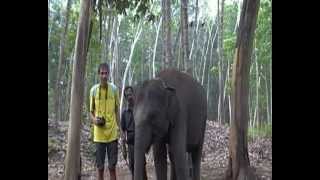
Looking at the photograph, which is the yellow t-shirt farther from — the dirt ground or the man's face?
the dirt ground

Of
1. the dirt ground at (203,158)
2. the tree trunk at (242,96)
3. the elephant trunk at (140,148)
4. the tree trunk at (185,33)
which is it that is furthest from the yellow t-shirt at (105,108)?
the tree trunk at (185,33)

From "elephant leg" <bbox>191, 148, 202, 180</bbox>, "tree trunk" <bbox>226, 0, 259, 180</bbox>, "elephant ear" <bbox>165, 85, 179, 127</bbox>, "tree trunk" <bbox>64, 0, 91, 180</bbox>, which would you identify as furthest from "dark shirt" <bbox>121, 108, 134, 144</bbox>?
"tree trunk" <bbox>226, 0, 259, 180</bbox>

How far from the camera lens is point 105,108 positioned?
6.07 m

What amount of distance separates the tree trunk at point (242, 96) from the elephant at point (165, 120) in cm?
110

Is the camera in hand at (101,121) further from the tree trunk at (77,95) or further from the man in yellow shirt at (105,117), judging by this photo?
the tree trunk at (77,95)

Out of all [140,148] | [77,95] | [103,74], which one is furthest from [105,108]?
[140,148]

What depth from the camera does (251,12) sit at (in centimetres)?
765

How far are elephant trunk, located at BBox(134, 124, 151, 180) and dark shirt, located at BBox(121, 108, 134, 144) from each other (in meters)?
0.77

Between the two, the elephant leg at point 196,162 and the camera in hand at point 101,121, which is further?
the elephant leg at point 196,162

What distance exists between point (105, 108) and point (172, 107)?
2.70 feet

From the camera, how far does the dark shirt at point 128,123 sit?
6070mm
